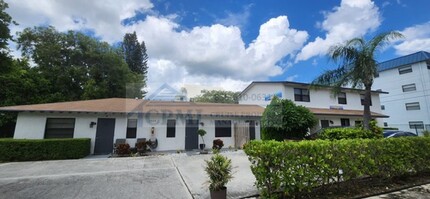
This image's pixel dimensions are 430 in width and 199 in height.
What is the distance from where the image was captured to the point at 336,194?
4.67m

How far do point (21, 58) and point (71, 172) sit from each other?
1974cm

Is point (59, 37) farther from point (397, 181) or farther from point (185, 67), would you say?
point (397, 181)

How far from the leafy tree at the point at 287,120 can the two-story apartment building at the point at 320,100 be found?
501cm

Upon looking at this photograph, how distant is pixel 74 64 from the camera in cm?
2186

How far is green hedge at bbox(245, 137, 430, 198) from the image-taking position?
416cm

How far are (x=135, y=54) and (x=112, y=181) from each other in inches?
1372

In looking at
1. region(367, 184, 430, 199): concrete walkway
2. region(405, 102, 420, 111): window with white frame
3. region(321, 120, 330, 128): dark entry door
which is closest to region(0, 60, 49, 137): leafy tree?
region(367, 184, 430, 199): concrete walkway

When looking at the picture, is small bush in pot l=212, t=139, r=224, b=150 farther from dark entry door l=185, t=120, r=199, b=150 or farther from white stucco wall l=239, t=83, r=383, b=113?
white stucco wall l=239, t=83, r=383, b=113

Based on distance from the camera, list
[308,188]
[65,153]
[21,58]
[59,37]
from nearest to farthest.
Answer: [308,188]
[65,153]
[21,58]
[59,37]

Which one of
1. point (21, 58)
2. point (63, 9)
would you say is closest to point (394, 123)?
point (63, 9)

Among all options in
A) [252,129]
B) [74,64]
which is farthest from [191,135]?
[74,64]

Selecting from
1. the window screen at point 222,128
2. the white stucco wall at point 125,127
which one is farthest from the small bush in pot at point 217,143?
the window screen at point 222,128

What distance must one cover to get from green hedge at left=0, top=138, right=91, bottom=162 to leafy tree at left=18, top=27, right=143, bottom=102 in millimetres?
10716

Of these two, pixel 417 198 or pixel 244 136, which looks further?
pixel 244 136
